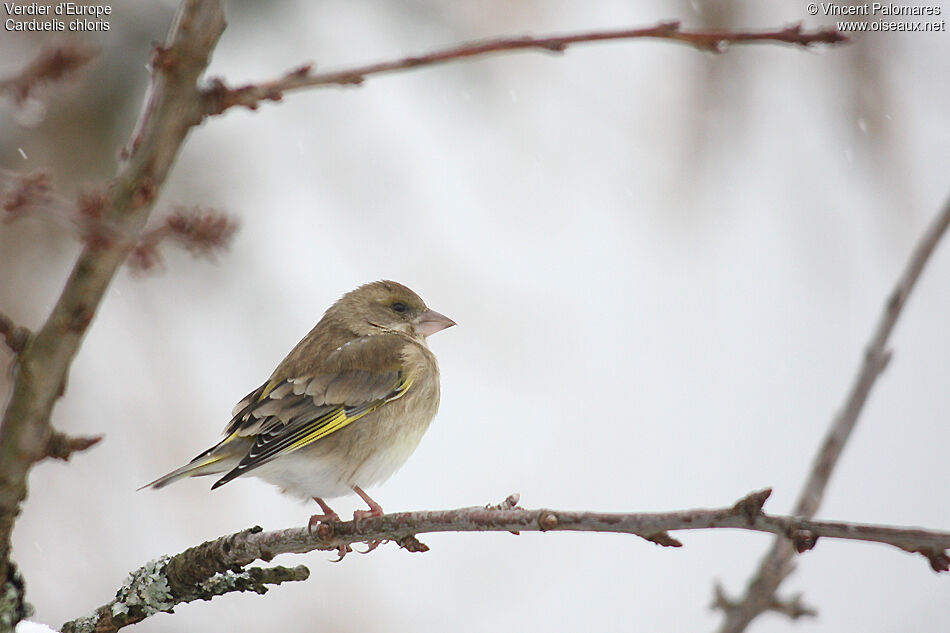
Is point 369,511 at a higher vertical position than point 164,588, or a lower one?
higher

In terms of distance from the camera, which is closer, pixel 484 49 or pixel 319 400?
pixel 484 49

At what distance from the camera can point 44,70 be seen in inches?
52.4

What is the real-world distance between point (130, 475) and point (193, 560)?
3619 millimetres

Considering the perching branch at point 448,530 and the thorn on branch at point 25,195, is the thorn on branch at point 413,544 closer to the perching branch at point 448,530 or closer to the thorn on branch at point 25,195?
the perching branch at point 448,530

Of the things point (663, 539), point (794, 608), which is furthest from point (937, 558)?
point (794, 608)

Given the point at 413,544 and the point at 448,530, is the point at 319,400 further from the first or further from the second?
the point at 448,530

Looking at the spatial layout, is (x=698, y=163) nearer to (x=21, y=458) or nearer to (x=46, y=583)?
(x=46, y=583)

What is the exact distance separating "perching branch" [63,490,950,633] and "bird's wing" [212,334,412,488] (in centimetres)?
101

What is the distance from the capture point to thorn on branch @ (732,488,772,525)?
4.71 ft

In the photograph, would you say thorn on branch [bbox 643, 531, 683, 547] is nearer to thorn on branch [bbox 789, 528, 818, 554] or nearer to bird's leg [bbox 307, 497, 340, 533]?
thorn on branch [bbox 789, 528, 818, 554]

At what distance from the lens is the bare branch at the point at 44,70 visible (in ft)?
4.37

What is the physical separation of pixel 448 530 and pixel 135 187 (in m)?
0.89

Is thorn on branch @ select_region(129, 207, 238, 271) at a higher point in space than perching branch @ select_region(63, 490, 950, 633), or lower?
higher

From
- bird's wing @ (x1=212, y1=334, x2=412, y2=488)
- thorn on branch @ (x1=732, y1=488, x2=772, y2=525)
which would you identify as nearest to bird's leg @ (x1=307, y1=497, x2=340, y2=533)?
bird's wing @ (x1=212, y1=334, x2=412, y2=488)
